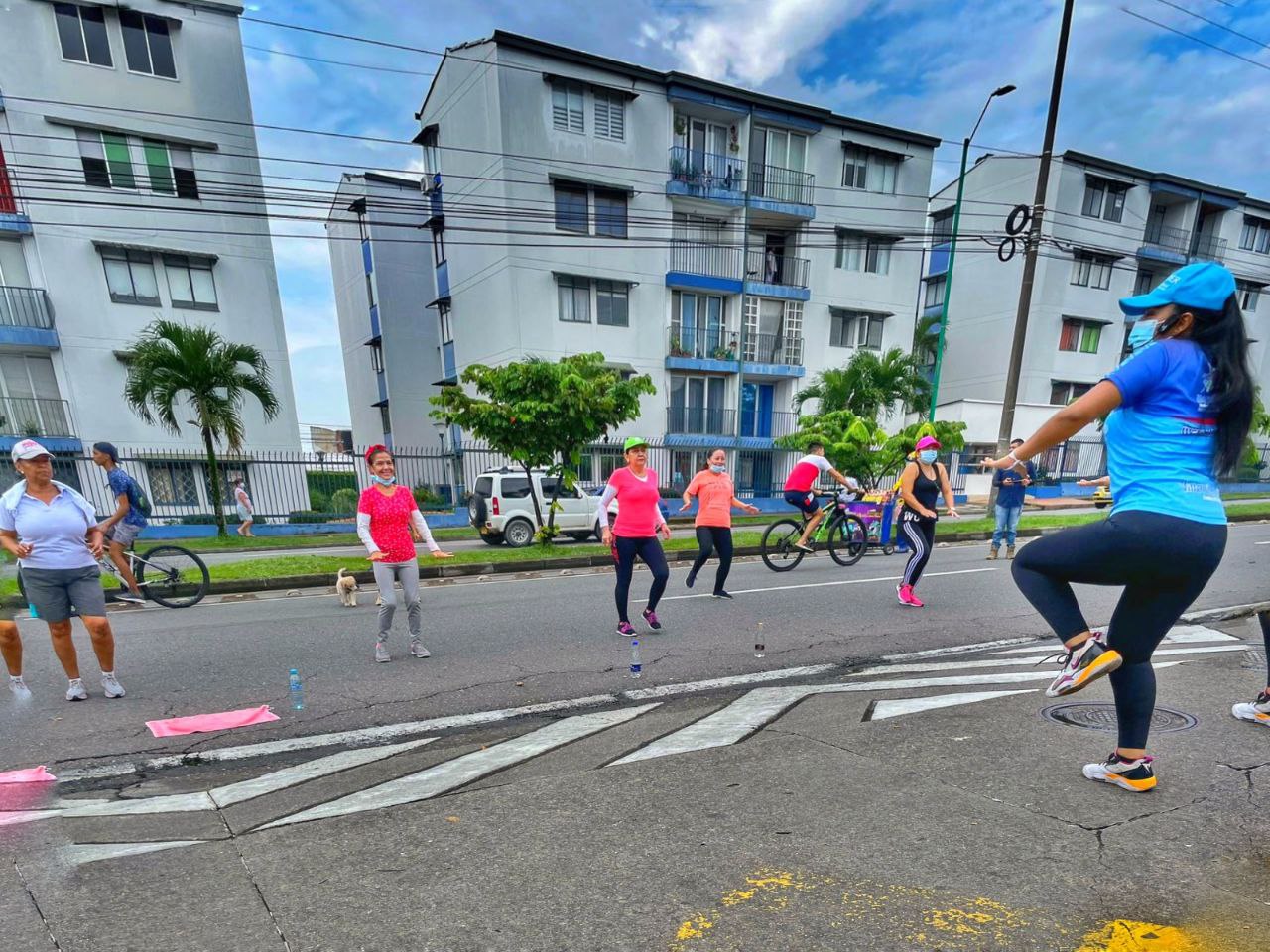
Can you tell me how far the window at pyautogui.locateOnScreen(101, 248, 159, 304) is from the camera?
57.5 ft

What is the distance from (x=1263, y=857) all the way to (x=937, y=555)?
33.2 feet

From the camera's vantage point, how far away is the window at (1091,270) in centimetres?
2817

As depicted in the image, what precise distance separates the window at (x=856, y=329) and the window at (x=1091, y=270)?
431 inches

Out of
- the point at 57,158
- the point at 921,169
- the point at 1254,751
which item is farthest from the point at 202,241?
the point at 921,169

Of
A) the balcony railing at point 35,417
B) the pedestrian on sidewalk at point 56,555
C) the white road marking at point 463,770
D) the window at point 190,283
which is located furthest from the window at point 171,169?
the white road marking at point 463,770

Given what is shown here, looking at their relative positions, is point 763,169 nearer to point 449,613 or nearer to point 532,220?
point 532,220

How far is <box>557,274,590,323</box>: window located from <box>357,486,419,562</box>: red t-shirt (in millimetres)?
16692

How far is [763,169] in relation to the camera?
2331cm

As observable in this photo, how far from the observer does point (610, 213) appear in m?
21.4

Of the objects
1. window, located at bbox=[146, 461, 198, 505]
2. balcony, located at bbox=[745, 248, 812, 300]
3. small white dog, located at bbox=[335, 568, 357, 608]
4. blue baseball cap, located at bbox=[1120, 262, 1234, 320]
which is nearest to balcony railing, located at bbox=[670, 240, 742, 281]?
balcony, located at bbox=[745, 248, 812, 300]

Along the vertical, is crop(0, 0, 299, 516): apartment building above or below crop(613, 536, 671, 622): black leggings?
above

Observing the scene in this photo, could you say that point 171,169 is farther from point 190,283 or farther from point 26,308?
point 26,308

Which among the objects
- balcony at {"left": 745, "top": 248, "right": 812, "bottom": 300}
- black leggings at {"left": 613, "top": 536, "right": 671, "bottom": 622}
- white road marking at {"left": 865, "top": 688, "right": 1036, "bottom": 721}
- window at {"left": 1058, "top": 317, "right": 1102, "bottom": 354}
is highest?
balcony at {"left": 745, "top": 248, "right": 812, "bottom": 300}

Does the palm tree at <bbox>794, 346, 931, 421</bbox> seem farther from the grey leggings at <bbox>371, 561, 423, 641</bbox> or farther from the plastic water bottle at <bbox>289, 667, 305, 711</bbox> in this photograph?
the plastic water bottle at <bbox>289, 667, 305, 711</bbox>
